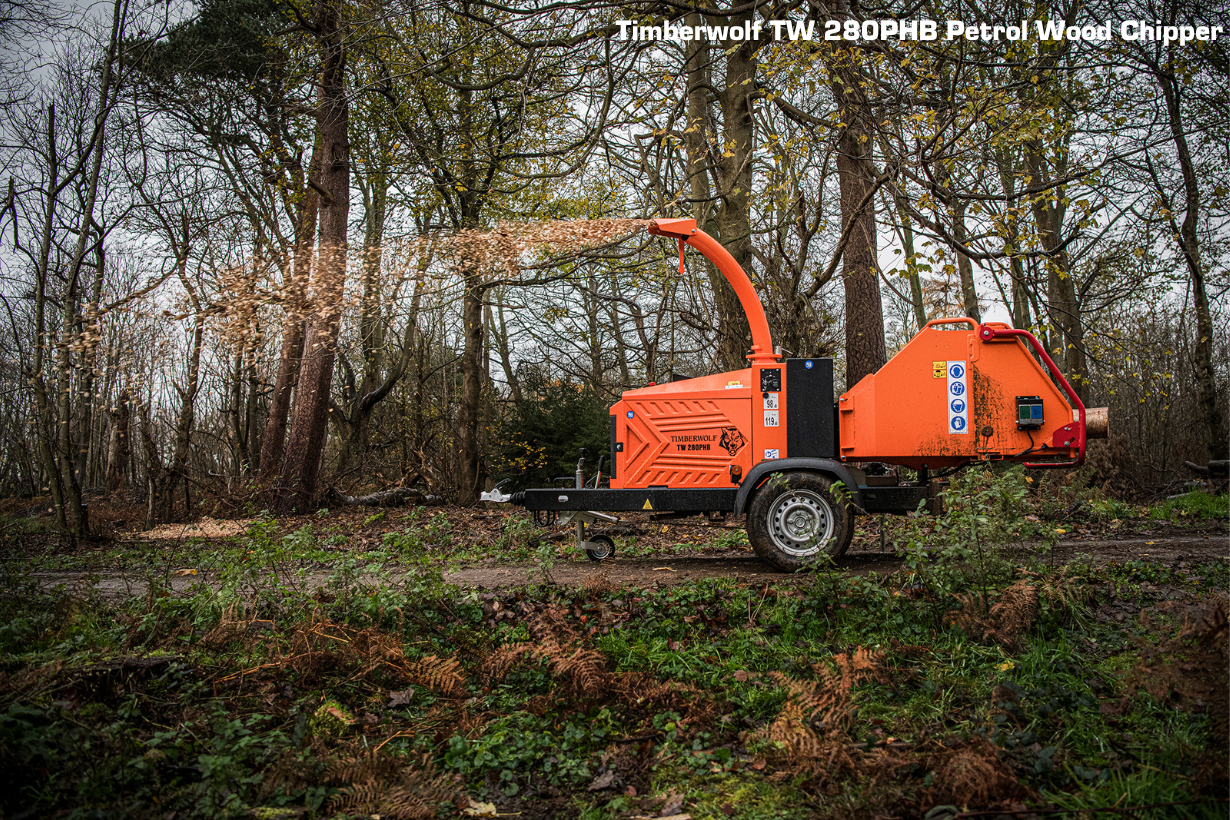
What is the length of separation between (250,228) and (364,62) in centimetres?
565

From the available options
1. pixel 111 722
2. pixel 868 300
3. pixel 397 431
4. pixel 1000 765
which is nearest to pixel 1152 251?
pixel 868 300

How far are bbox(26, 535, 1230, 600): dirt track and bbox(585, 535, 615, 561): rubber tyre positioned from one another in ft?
0.30

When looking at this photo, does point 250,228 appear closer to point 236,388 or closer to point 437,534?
point 236,388

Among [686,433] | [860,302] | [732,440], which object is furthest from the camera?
[860,302]

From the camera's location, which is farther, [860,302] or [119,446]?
[119,446]

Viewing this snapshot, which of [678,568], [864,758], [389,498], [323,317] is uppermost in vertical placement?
[323,317]

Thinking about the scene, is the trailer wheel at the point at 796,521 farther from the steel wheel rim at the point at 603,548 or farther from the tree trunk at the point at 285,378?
the tree trunk at the point at 285,378

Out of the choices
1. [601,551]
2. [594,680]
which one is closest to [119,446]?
[601,551]

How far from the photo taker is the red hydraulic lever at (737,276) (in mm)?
6891

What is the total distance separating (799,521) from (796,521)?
0.09 ft

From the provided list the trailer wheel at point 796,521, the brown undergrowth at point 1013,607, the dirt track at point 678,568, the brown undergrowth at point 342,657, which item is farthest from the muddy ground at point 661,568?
the brown undergrowth at point 342,657

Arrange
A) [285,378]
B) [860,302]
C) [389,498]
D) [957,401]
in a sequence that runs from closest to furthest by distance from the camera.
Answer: [957,401]
[860,302]
[285,378]
[389,498]

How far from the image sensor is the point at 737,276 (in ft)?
23.8

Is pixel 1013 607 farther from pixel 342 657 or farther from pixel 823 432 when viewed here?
pixel 342 657
